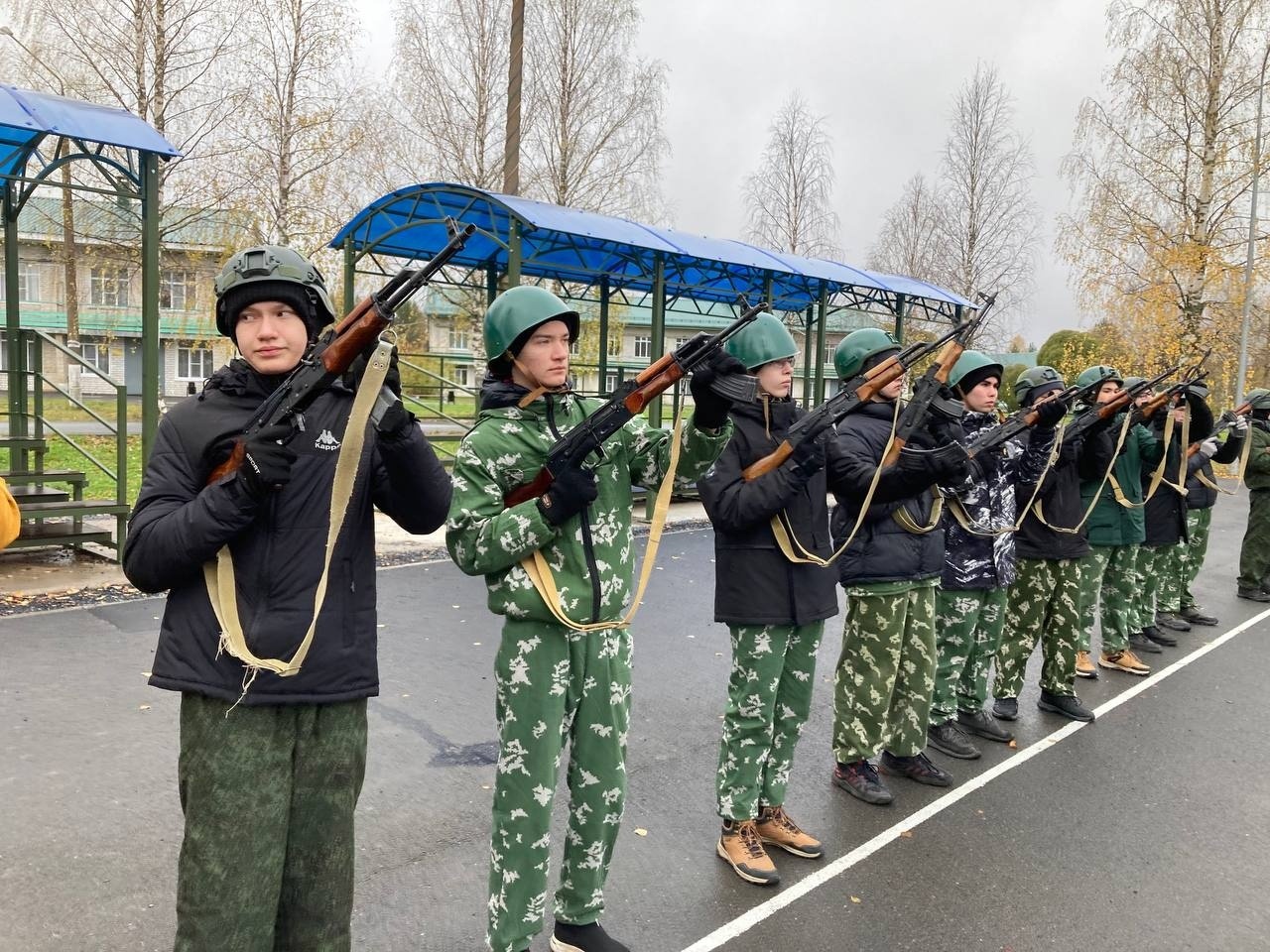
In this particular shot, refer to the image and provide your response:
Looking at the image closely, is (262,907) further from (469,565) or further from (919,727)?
(919,727)

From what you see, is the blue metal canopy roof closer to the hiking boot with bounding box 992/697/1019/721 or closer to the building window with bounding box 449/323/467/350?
the hiking boot with bounding box 992/697/1019/721

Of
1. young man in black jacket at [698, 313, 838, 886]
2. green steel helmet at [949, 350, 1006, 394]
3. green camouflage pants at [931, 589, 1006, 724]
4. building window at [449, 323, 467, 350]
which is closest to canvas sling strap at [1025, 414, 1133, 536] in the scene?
green camouflage pants at [931, 589, 1006, 724]

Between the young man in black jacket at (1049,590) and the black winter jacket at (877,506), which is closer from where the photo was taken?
the black winter jacket at (877,506)

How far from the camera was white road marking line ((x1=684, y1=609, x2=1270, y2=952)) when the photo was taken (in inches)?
117

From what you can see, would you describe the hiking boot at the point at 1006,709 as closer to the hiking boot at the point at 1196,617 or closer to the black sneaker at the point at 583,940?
the black sneaker at the point at 583,940

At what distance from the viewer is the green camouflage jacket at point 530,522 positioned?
99.0 inches

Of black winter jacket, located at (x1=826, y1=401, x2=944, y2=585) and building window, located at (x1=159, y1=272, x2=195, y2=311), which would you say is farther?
building window, located at (x1=159, y1=272, x2=195, y2=311)

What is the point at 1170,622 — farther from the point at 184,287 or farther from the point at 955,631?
the point at 184,287

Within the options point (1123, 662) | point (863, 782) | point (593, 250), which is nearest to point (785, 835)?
point (863, 782)

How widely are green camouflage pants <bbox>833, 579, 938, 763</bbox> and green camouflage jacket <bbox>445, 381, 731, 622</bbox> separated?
1.52 metres

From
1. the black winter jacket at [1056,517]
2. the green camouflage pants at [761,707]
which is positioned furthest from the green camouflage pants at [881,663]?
the black winter jacket at [1056,517]

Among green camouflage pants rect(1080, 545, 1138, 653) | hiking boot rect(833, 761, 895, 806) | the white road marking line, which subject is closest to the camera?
the white road marking line

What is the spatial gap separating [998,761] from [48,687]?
5069mm

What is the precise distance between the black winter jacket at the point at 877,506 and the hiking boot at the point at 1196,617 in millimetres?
5053
